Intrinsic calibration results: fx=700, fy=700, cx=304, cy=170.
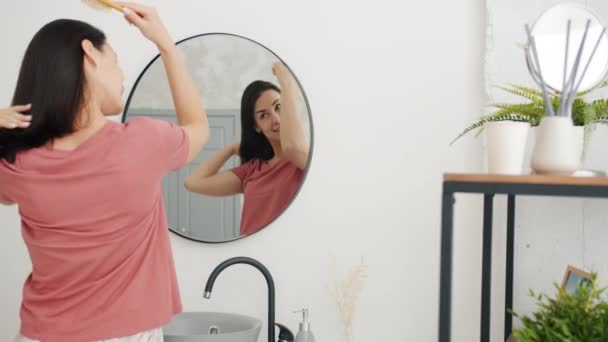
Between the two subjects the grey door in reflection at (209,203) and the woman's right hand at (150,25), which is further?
the grey door in reflection at (209,203)

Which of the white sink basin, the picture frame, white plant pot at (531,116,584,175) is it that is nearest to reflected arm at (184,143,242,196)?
the white sink basin

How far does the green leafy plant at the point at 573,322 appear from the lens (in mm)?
1280

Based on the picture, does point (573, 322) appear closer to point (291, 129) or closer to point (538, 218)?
point (538, 218)

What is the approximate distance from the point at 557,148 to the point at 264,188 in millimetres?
1102

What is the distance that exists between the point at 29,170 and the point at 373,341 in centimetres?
119

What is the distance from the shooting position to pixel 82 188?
1428mm

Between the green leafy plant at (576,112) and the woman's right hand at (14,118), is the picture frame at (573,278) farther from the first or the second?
the woman's right hand at (14,118)

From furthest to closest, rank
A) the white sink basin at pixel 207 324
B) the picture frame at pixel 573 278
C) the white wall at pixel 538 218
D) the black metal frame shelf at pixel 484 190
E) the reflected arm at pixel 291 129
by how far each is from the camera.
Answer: the reflected arm at pixel 291 129, the white sink basin at pixel 207 324, the white wall at pixel 538 218, the picture frame at pixel 573 278, the black metal frame shelf at pixel 484 190

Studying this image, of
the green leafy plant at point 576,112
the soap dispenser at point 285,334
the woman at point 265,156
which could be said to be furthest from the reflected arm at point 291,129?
the green leafy plant at point 576,112

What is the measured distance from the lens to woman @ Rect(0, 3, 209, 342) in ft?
4.71

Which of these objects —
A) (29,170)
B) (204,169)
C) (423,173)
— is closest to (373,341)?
(423,173)

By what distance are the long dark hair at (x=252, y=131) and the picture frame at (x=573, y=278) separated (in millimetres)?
959

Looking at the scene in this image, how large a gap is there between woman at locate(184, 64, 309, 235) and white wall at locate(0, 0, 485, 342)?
5 cm

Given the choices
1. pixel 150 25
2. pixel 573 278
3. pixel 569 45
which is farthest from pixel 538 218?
pixel 150 25
